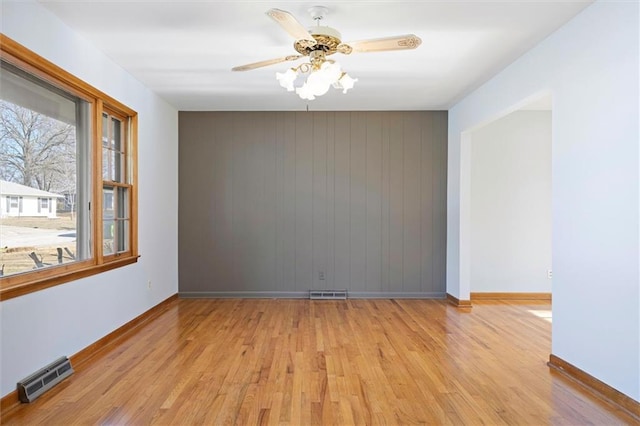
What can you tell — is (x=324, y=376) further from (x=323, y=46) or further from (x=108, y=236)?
(x=108, y=236)

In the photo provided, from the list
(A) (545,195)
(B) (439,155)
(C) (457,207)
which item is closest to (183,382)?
(C) (457,207)

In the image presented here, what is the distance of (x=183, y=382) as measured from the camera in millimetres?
2902

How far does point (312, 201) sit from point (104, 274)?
2928mm

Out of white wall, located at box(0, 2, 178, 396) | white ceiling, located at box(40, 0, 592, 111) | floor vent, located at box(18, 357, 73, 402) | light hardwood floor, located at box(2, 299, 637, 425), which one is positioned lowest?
light hardwood floor, located at box(2, 299, 637, 425)

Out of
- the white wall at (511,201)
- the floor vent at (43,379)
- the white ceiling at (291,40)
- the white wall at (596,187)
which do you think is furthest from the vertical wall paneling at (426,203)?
the floor vent at (43,379)

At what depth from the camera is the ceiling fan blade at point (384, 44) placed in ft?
8.22

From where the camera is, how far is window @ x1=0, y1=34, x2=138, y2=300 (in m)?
2.67

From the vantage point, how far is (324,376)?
300 centimetres

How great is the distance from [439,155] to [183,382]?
4.50 m

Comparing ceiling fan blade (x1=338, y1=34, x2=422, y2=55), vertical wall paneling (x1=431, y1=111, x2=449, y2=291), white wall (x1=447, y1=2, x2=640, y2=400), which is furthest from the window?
vertical wall paneling (x1=431, y1=111, x2=449, y2=291)

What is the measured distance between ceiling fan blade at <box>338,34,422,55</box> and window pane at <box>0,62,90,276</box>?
224 cm

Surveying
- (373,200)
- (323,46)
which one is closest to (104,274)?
(323,46)

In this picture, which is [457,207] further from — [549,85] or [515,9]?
[515,9]

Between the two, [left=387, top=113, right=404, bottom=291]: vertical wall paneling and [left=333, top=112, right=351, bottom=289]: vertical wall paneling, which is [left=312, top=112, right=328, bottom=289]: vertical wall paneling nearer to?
[left=333, top=112, right=351, bottom=289]: vertical wall paneling
